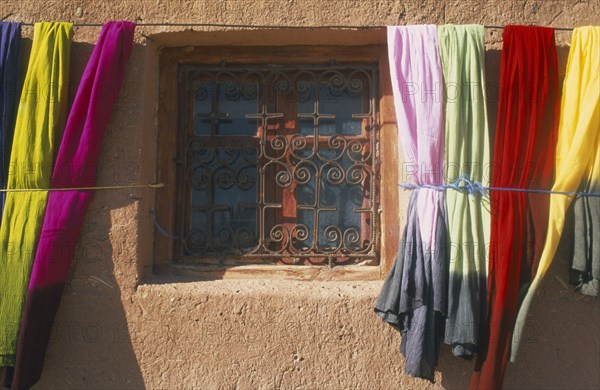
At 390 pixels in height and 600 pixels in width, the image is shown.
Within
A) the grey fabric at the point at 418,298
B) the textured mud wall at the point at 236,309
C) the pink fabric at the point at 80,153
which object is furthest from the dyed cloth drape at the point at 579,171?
the pink fabric at the point at 80,153

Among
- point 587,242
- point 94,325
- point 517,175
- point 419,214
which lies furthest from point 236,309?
point 587,242

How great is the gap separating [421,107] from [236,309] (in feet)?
4.13

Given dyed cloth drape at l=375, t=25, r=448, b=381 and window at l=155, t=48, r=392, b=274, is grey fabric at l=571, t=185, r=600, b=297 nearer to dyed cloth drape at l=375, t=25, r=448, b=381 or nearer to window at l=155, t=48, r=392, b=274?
dyed cloth drape at l=375, t=25, r=448, b=381

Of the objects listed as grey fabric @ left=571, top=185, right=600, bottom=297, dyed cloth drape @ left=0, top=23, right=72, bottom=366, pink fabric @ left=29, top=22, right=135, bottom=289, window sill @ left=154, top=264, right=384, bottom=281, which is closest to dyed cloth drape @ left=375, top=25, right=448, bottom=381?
window sill @ left=154, top=264, right=384, bottom=281

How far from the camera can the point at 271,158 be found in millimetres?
2953

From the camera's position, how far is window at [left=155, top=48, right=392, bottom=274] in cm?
293

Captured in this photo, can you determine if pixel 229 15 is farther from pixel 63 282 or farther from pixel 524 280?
pixel 524 280

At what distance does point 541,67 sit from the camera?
261 cm

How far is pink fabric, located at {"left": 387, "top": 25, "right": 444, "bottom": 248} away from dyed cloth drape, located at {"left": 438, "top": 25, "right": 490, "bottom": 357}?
4 centimetres

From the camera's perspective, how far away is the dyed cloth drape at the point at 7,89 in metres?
2.68

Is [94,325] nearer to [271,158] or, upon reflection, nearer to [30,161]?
[30,161]

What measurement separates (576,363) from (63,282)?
2.36m

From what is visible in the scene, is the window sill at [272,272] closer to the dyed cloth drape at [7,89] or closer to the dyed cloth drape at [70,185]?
the dyed cloth drape at [70,185]

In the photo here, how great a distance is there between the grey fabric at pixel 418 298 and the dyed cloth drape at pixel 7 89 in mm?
1835
